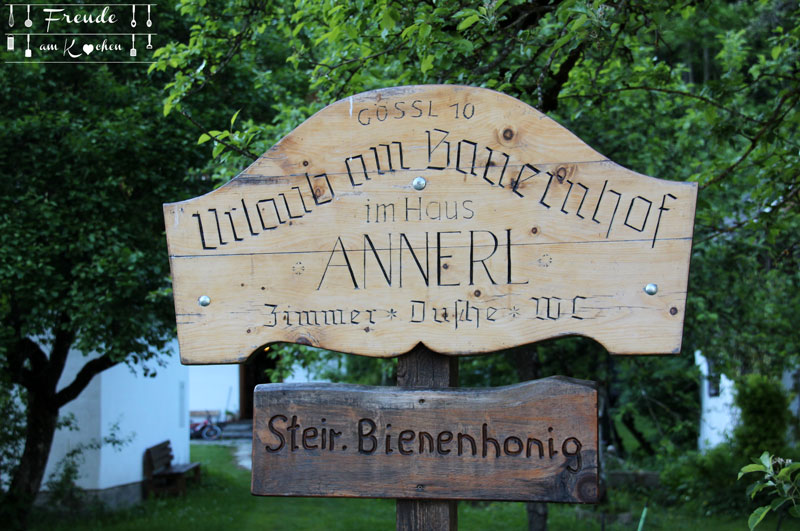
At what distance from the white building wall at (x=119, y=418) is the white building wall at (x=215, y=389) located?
8093 mm

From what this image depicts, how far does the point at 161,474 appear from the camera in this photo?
13.3m

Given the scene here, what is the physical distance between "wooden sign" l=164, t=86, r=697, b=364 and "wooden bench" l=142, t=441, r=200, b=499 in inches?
442

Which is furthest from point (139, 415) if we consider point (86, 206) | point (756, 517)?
point (756, 517)

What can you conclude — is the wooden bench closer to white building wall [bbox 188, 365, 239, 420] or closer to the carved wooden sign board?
white building wall [bbox 188, 365, 239, 420]

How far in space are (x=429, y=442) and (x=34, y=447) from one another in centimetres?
832

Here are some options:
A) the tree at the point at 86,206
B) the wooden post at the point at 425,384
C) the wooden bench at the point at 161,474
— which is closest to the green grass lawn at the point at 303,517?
the wooden bench at the point at 161,474

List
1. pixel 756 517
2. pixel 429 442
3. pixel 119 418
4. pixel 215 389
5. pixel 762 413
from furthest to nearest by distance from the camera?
pixel 215 389 → pixel 119 418 → pixel 762 413 → pixel 429 442 → pixel 756 517

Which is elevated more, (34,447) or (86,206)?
(86,206)

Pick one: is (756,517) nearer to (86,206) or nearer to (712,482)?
(86,206)

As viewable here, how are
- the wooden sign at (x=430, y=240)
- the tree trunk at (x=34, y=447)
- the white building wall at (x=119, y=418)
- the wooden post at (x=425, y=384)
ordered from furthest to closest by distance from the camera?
the white building wall at (x=119, y=418) → the tree trunk at (x=34, y=447) → the wooden post at (x=425, y=384) → the wooden sign at (x=430, y=240)

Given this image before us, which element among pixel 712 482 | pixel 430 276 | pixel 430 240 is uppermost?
pixel 430 240

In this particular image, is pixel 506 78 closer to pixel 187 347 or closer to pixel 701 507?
pixel 187 347

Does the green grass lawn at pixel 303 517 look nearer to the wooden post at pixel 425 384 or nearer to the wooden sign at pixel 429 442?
the wooden post at pixel 425 384

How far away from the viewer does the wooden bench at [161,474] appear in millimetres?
13211
